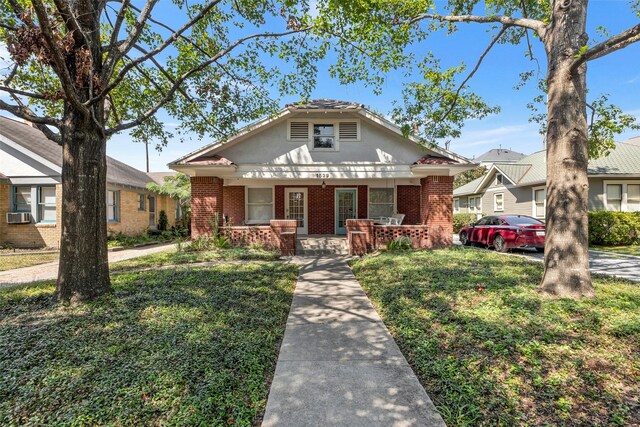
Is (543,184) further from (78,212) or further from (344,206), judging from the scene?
(78,212)

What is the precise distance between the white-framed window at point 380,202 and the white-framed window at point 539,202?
1036 centimetres

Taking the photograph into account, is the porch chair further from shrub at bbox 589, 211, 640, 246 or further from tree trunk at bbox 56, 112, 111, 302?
tree trunk at bbox 56, 112, 111, 302

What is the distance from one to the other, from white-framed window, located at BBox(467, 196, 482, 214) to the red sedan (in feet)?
47.3

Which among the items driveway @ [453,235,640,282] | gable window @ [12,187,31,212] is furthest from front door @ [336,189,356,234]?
gable window @ [12,187,31,212]

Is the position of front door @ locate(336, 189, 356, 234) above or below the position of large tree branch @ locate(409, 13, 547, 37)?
below

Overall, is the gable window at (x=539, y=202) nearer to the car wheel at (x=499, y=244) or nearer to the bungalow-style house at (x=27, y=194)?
the car wheel at (x=499, y=244)

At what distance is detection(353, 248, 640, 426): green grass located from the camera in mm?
2600

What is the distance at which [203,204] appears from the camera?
1179cm

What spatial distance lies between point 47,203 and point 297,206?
11.7 meters

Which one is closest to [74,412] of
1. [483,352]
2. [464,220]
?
[483,352]

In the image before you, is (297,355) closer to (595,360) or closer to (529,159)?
(595,360)

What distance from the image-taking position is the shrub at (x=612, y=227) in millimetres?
14562

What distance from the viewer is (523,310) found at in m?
4.40

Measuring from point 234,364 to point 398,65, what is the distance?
29.7 ft
